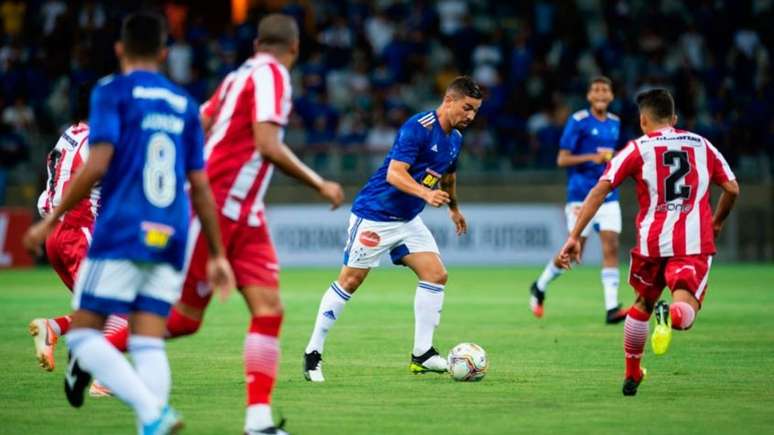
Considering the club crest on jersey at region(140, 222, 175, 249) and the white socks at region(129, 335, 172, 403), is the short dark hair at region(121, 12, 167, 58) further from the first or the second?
the white socks at region(129, 335, 172, 403)

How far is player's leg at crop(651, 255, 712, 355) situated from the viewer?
857cm

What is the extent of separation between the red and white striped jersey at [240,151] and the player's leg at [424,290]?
3.05 metres

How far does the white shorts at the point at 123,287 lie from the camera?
6.21 m

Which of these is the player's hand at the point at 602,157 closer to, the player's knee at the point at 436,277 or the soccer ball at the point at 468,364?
the player's knee at the point at 436,277

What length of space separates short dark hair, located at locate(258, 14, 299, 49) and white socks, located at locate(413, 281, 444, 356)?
130 inches

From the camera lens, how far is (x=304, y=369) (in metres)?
9.73

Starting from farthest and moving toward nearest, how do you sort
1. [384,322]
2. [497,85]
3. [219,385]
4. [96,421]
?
[497,85] → [384,322] → [219,385] → [96,421]

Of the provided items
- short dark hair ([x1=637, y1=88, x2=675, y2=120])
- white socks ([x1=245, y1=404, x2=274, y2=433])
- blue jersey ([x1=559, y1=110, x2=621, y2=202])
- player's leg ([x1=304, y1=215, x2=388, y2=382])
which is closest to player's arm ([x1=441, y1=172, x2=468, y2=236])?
player's leg ([x1=304, y1=215, x2=388, y2=382])

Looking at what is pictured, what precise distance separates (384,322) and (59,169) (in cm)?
563

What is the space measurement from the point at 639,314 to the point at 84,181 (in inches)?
169

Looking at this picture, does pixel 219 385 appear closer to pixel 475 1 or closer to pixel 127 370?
pixel 127 370

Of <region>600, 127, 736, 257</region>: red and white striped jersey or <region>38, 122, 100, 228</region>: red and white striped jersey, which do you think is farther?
<region>38, 122, 100, 228</region>: red and white striped jersey

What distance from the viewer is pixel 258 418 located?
6.84 metres

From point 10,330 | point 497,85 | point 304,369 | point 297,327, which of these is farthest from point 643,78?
point 304,369
